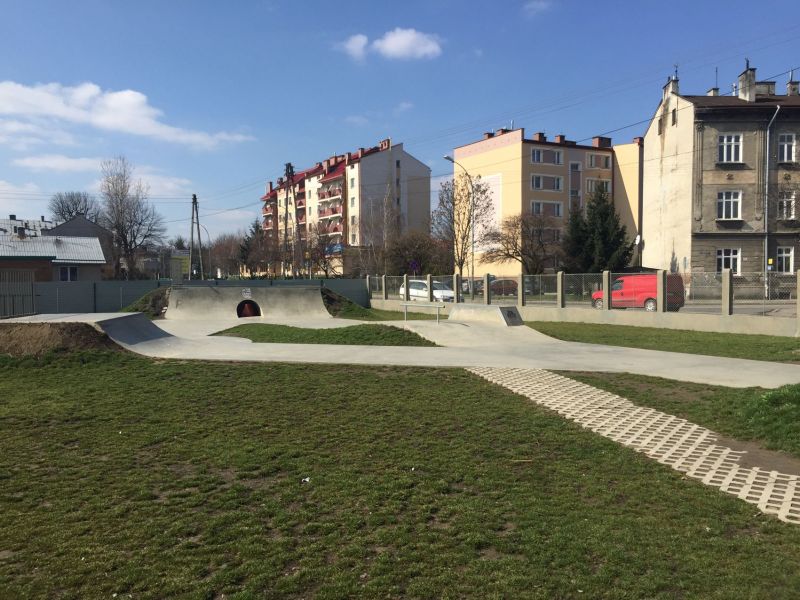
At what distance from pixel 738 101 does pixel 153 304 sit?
135 ft

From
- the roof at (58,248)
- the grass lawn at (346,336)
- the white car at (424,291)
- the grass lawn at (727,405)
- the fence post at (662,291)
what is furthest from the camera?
the roof at (58,248)

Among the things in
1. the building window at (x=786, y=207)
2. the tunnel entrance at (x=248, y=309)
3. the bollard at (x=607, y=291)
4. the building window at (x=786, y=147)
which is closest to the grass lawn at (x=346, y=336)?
the tunnel entrance at (x=248, y=309)

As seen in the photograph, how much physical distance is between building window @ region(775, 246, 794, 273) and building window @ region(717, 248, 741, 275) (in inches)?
108

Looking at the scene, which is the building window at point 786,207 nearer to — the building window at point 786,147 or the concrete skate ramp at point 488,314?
the building window at point 786,147

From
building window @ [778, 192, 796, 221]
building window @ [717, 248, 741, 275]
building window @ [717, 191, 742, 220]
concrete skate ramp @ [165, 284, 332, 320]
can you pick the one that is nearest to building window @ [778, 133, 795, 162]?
building window @ [778, 192, 796, 221]

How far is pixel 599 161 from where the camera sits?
66.2 m

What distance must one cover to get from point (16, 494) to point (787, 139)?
4795 centimetres

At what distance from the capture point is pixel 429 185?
8600 cm

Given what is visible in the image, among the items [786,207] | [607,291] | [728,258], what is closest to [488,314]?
[607,291]

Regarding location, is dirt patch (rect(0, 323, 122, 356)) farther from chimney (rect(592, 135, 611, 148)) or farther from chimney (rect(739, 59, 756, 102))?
chimney (rect(592, 135, 611, 148))

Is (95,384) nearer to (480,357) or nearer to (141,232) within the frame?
(480,357)

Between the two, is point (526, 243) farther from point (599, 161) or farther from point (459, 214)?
point (599, 161)

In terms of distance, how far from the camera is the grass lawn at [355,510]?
136 inches

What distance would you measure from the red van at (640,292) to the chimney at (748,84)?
27417 mm
